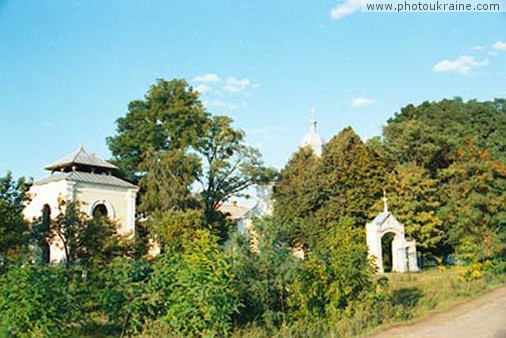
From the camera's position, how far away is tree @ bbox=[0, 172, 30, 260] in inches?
507

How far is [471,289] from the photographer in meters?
12.7

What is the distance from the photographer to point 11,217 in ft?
44.4

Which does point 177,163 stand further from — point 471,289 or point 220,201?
point 471,289

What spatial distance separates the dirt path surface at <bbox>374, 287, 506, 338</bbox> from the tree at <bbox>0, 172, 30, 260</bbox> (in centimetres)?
836

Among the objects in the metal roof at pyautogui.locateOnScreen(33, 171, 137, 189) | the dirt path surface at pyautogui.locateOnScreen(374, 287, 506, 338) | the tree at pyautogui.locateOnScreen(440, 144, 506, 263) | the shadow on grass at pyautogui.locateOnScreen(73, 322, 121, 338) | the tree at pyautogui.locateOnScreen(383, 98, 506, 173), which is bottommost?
the dirt path surface at pyautogui.locateOnScreen(374, 287, 506, 338)

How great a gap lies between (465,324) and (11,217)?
411 inches

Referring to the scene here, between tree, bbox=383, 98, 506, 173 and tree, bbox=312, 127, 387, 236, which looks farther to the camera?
tree, bbox=383, 98, 506, 173

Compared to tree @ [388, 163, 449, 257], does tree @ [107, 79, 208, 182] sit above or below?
above

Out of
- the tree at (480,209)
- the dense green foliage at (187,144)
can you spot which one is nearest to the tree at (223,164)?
the dense green foliage at (187,144)

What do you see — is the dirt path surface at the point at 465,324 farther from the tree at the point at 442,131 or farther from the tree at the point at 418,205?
the tree at the point at 418,205

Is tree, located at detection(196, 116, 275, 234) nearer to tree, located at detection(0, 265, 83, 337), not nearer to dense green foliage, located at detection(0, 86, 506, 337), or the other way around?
dense green foliage, located at detection(0, 86, 506, 337)

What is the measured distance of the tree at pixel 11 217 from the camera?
12883mm

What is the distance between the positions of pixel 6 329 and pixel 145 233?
16.4 metres

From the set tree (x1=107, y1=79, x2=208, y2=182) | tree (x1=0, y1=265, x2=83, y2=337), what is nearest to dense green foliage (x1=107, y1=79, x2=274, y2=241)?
tree (x1=107, y1=79, x2=208, y2=182)
